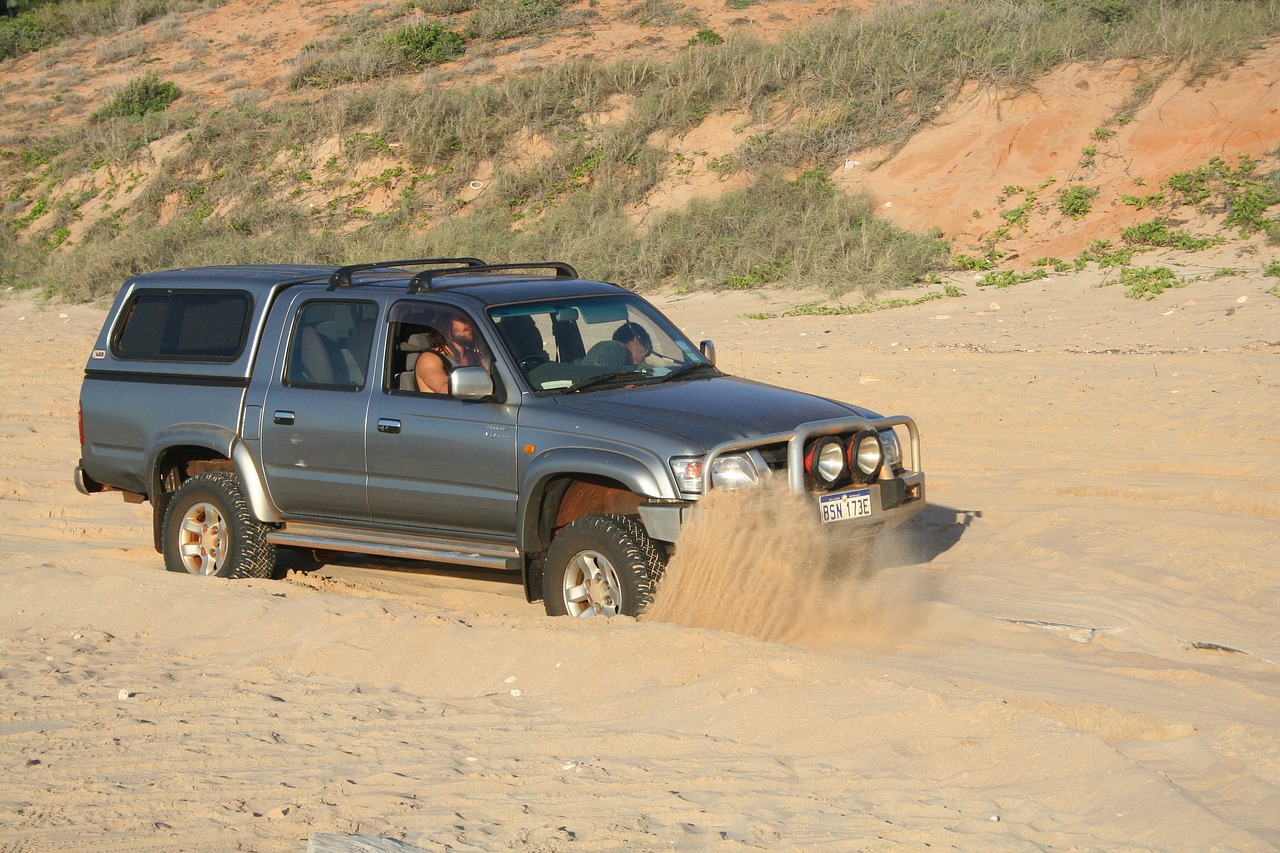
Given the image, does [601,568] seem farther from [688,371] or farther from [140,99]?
[140,99]

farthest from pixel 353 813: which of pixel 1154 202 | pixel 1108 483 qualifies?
pixel 1154 202

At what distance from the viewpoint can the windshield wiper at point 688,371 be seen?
291 inches

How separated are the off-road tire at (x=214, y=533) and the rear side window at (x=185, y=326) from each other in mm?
762

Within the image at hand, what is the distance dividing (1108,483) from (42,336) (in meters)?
16.8

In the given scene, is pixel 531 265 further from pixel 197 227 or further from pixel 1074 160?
pixel 197 227

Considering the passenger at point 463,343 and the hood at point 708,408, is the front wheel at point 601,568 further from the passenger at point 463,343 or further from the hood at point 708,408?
the passenger at point 463,343

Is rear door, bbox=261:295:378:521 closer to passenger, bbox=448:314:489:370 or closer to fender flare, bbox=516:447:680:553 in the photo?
passenger, bbox=448:314:489:370

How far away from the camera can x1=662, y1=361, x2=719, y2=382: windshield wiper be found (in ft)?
24.3

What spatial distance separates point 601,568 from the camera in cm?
656

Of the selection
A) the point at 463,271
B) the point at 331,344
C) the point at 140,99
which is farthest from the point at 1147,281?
the point at 140,99

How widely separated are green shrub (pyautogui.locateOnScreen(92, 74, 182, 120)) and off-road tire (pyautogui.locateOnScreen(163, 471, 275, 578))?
27.1 m

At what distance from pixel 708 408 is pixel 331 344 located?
90.2 inches

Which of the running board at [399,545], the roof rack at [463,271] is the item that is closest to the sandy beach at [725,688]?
the running board at [399,545]

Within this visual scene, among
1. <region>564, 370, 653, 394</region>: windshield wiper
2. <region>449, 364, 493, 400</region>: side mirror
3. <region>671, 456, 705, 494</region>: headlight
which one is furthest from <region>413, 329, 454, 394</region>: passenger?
<region>671, 456, 705, 494</region>: headlight
